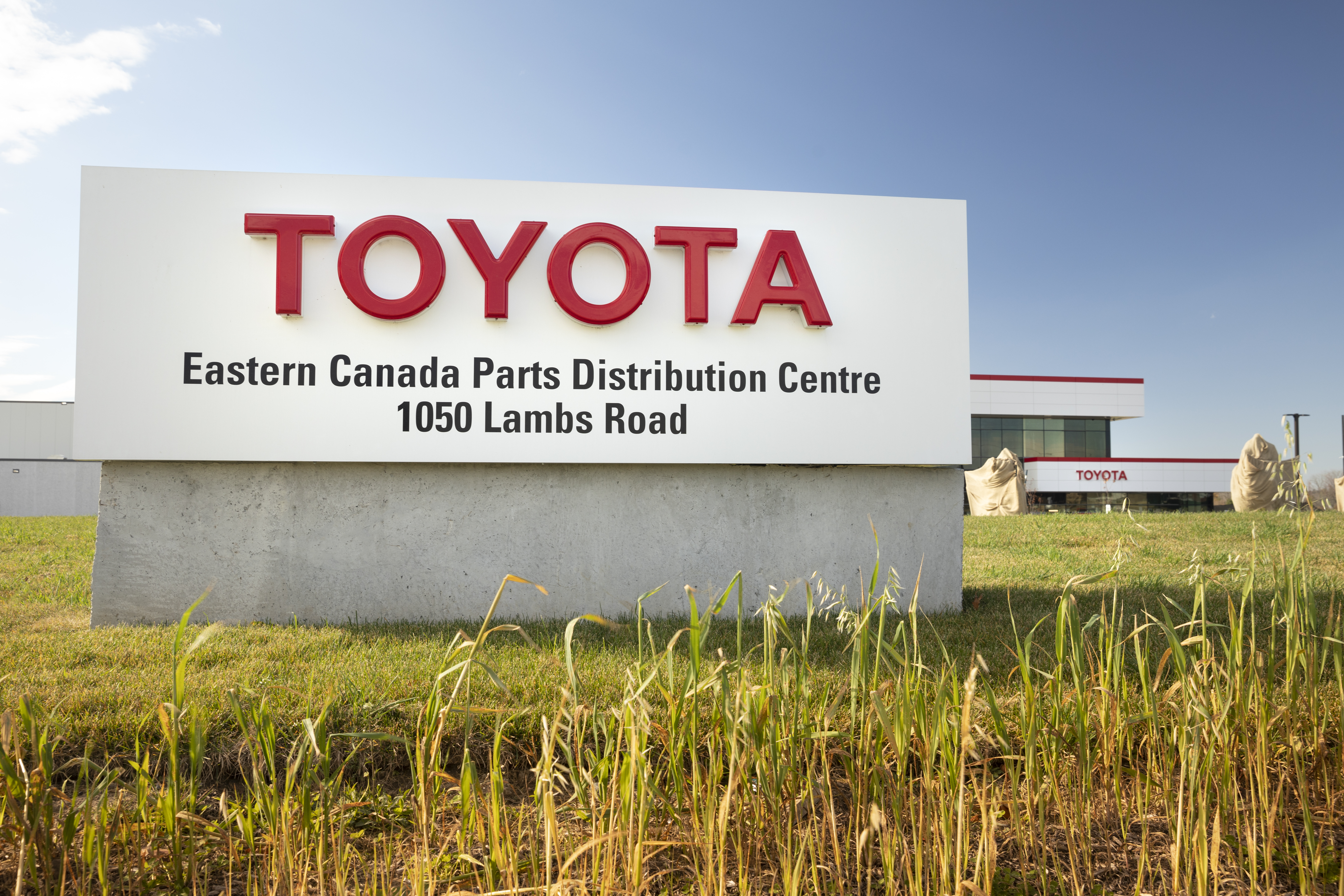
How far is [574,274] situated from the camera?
6.10 metres

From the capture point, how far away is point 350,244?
5.86m

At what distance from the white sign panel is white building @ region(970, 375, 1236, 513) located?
34612 mm

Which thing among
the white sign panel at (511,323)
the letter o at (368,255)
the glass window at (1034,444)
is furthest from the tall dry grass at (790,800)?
the glass window at (1034,444)

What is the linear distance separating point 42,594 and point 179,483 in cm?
250

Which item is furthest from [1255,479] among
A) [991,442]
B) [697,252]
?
[697,252]

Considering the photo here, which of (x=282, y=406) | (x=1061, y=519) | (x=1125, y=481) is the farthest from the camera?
(x=1125, y=481)

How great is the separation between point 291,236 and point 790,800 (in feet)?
17.9

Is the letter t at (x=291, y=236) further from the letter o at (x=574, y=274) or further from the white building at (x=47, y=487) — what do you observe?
the white building at (x=47, y=487)

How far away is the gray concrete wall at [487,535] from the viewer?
5.82 meters

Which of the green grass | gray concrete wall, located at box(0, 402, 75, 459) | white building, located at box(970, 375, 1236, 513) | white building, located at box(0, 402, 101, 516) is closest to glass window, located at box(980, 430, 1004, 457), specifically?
white building, located at box(970, 375, 1236, 513)

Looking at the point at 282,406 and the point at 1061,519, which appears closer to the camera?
the point at 282,406

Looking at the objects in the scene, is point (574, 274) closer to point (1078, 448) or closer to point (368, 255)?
point (368, 255)

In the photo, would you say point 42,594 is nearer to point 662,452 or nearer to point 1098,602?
point 662,452

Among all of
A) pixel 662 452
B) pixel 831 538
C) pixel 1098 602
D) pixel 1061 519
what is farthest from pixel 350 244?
pixel 1061 519
